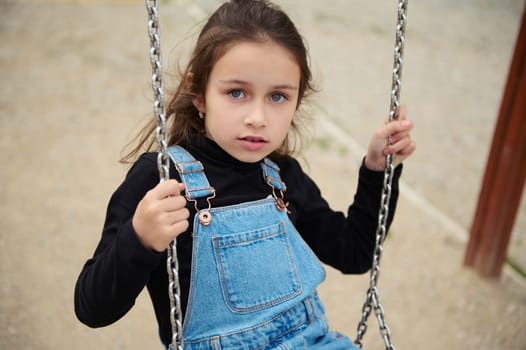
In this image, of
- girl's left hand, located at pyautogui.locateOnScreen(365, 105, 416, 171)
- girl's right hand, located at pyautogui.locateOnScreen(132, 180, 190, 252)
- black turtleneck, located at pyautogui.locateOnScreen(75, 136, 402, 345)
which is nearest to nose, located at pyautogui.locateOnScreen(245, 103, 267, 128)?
black turtleneck, located at pyautogui.locateOnScreen(75, 136, 402, 345)

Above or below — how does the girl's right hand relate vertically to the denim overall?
above

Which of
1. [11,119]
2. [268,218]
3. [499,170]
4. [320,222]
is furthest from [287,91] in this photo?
[11,119]

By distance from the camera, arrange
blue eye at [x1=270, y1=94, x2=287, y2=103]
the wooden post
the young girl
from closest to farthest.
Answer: the young girl → blue eye at [x1=270, y1=94, x2=287, y2=103] → the wooden post

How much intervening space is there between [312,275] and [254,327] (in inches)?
8.7

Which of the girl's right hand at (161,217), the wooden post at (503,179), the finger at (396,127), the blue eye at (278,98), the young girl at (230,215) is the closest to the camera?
the girl's right hand at (161,217)

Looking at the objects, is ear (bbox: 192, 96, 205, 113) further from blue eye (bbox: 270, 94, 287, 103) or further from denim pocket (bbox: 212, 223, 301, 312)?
denim pocket (bbox: 212, 223, 301, 312)

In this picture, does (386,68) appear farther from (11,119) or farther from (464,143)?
(11,119)

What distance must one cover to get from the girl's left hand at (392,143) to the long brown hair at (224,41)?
0.83ft

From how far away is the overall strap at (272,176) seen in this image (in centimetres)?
154

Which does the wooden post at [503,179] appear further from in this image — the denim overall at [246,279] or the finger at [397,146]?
the denim overall at [246,279]

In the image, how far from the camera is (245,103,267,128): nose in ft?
4.48

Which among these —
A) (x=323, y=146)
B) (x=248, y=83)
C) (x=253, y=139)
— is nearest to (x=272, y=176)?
(x=253, y=139)

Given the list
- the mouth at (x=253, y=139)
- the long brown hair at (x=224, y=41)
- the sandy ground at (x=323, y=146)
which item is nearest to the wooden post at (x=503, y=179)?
the sandy ground at (x=323, y=146)

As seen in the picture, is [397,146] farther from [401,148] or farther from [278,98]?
[278,98]
